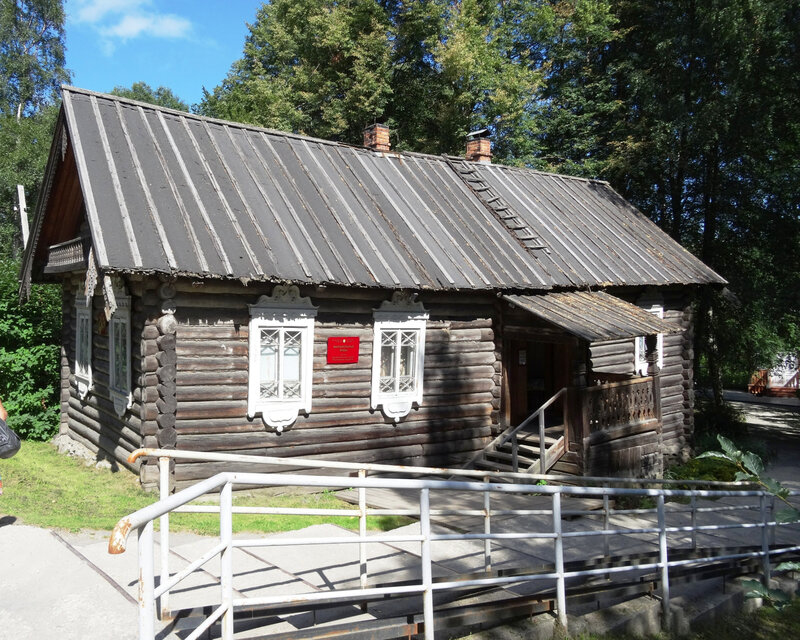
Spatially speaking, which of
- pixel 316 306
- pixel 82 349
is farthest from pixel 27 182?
pixel 316 306

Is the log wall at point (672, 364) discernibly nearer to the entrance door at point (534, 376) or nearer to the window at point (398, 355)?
the entrance door at point (534, 376)

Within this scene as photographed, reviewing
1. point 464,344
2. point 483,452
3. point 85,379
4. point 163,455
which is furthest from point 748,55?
point 163,455

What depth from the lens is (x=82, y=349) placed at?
13.8 meters

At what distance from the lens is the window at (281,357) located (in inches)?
418

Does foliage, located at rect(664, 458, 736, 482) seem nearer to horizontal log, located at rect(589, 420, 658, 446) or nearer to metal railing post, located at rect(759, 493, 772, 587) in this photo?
horizontal log, located at rect(589, 420, 658, 446)

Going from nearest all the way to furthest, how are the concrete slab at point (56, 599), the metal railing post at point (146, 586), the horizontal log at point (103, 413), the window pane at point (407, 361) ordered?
the metal railing post at point (146, 586) < the concrete slab at point (56, 599) < the horizontal log at point (103, 413) < the window pane at point (407, 361)

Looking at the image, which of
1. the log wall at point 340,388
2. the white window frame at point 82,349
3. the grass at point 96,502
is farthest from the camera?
the white window frame at point 82,349

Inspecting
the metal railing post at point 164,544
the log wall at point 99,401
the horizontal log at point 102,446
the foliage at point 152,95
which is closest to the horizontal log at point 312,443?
the log wall at point 99,401

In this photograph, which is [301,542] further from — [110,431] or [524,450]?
[524,450]

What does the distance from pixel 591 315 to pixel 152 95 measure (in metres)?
50.1

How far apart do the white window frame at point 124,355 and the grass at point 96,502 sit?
1.14 meters

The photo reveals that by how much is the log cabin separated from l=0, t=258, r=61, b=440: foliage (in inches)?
25.8

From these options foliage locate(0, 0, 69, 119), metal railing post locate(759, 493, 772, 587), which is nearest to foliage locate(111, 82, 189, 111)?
foliage locate(0, 0, 69, 119)

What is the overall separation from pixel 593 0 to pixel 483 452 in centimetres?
2011
